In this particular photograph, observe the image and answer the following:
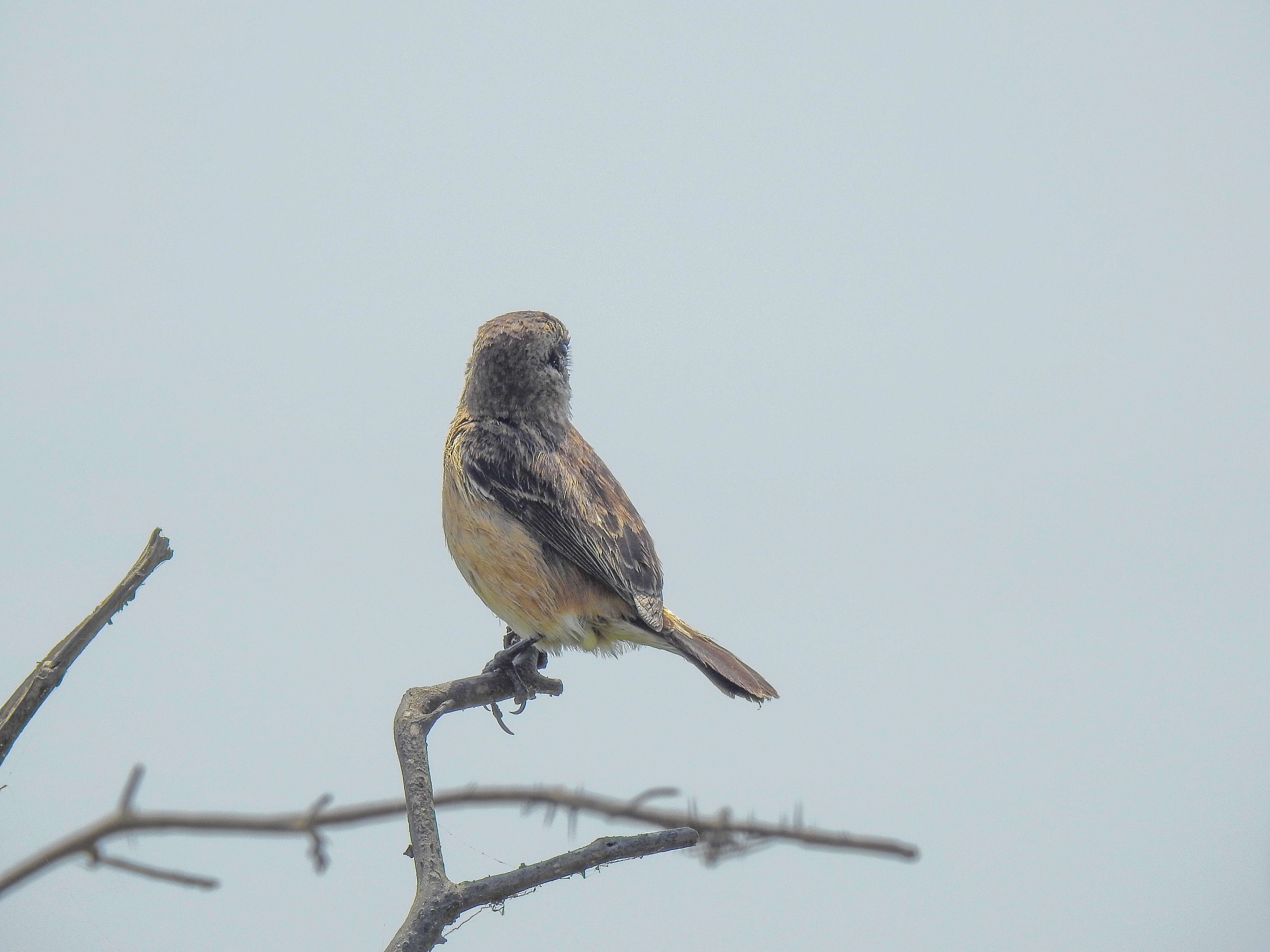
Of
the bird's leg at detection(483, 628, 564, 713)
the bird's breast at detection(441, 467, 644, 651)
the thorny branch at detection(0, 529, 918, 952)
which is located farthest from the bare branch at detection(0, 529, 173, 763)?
the bird's breast at detection(441, 467, 644, 651)

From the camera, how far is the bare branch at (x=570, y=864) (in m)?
2.93

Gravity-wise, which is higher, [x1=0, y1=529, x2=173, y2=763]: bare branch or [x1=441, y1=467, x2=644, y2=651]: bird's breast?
[x1=441, y1=467, x2=644, y2=651]: bird's breast

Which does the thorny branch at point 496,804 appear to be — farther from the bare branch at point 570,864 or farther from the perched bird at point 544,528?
the perched bird at point 544,528

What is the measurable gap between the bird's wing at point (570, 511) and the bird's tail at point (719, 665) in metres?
0.11

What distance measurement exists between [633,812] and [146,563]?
155cm

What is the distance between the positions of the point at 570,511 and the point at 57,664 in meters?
2.73

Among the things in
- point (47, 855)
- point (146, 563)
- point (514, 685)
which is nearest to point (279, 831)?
point (47, 855)

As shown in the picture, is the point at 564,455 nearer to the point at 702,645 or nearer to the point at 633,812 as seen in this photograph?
the point at 702,645

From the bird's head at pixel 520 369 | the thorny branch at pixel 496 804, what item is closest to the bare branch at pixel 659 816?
the thorny branch at pixel 496 804

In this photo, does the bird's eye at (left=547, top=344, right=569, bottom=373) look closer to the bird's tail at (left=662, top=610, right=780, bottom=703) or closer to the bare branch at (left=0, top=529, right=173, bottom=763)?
the bird's tail at (left=662, top=610, right=780, bottom=703)

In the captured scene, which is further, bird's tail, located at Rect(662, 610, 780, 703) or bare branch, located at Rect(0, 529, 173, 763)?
bird's tail, located at Rect(662, 610, 780, 703)

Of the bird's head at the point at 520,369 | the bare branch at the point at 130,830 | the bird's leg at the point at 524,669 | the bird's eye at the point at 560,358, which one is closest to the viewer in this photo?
the bare branch at the point at 130,830

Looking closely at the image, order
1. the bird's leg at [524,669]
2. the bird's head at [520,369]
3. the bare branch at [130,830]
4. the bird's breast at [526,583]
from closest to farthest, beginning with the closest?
1. the bare branch at [130,830]
2. the bird's leg at [524,669]
3. the bird's breast at [526,583]
4. the bird's head at [520,369]

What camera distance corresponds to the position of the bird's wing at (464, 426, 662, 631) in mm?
5191
